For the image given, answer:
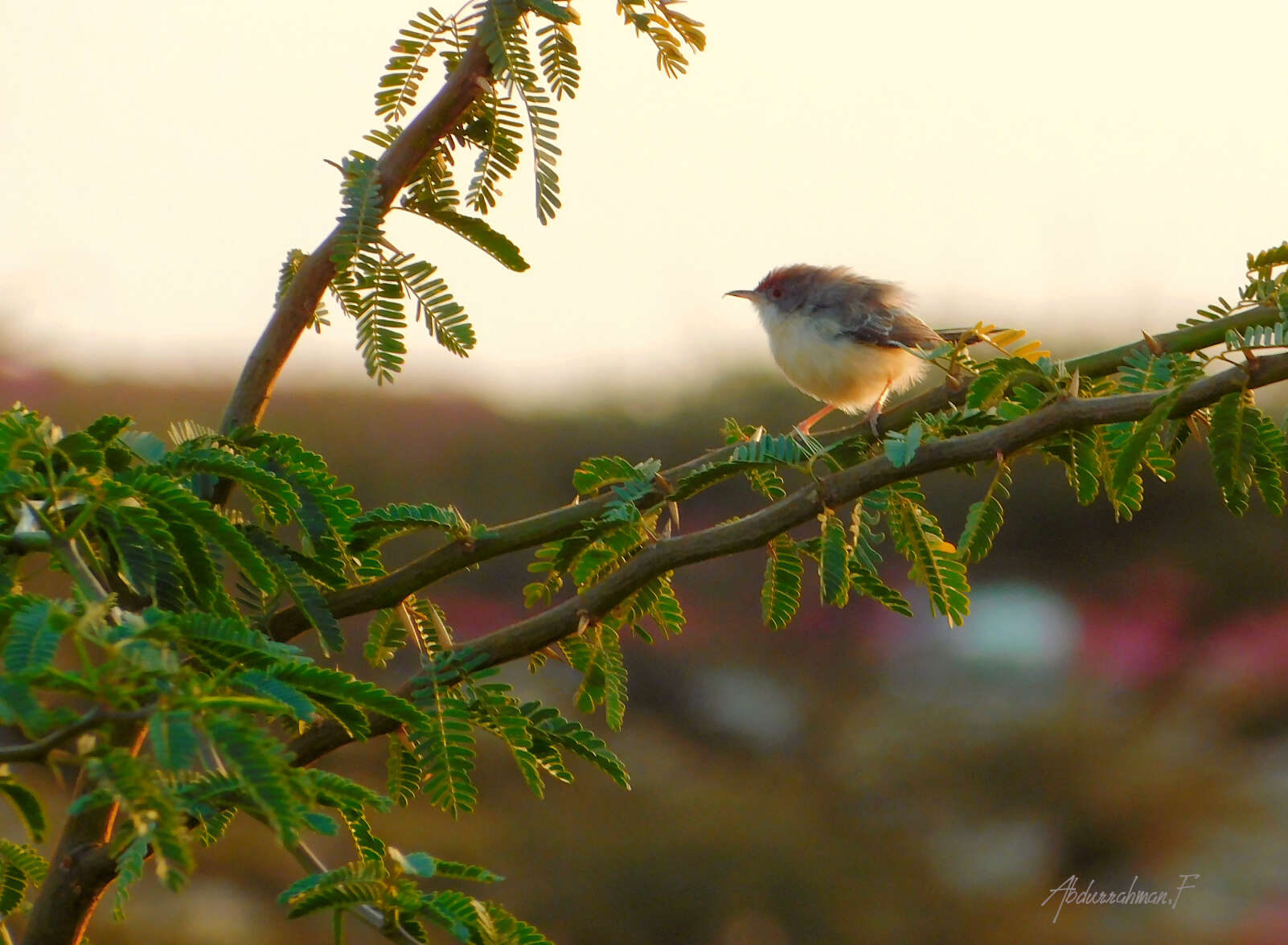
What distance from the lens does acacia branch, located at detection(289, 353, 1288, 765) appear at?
157 centimetres

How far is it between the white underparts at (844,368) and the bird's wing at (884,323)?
4 cm

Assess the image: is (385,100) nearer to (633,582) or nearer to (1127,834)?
(633,582)

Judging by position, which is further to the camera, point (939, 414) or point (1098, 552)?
point (1098, 552)

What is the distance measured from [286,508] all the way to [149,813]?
Answer: 83 centimetres

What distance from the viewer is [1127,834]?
10008 millimetres

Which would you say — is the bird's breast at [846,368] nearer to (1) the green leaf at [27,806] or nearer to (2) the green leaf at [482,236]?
(2) the green leaf at [482,236]

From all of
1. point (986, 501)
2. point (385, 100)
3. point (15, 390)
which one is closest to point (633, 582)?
point (986, 501)

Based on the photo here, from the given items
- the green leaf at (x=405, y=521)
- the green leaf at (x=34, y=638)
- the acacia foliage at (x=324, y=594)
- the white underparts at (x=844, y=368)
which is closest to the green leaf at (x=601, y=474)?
the acacia foliage at (x=324, y=594)

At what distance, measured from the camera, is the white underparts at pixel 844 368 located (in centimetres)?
448

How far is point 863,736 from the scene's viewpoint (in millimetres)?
11531

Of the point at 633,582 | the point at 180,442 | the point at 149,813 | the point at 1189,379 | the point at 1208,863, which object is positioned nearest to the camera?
the point at 149,813

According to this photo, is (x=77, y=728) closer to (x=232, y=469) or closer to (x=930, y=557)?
(x=232, y=469)

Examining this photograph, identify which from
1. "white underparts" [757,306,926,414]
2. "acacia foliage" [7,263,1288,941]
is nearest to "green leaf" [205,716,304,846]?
"acacia foliage" [7,263,1288,941]

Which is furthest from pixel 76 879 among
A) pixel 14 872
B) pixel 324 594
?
pixel 324 594
